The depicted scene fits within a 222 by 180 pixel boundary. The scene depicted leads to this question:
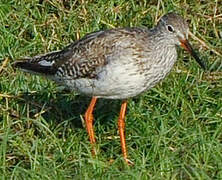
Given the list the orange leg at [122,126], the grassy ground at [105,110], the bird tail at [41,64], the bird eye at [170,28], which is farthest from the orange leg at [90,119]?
the bird eye at [170,28]

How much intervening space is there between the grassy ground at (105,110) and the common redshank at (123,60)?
10.6 inches

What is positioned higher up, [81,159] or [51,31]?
[51,31]

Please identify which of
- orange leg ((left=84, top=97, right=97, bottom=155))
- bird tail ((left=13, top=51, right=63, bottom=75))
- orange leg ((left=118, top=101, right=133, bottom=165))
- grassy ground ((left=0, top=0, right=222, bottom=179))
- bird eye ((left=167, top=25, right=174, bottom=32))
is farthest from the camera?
bird tail ((left=13, top=51, right=63, bottom=75))

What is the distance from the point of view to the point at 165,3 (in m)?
9.55

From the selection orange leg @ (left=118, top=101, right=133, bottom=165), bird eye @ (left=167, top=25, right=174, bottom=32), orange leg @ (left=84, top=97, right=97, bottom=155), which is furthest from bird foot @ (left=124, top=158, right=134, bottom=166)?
bird eye @ (left=167, top=25, right=174, bottom=32)

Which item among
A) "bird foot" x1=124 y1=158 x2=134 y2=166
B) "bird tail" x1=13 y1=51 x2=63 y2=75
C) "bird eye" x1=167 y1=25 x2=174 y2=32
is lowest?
"bird foot" x1=124 y1=158 x2=134 y2=166

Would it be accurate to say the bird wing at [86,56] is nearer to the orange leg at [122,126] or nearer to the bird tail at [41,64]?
the bird tail at [41,64]

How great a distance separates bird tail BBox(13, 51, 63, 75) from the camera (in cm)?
789

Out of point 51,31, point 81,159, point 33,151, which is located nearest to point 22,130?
point 33,151

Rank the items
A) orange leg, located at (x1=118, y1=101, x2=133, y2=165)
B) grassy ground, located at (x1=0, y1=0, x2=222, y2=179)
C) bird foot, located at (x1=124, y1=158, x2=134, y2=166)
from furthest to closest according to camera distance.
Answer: orange leg, located at (x1=118, y1=101, x2=133, y2=165) → bird foot, located at (x1=124, y1=158, x2=134, y2=166) → grassy ground, located at (x1=0, y1=0, x2=222, y2=179)

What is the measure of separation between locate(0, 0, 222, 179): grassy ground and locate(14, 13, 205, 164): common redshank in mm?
270

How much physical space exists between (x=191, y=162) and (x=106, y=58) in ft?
4.01

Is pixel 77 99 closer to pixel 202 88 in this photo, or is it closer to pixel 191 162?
pixel 202 88

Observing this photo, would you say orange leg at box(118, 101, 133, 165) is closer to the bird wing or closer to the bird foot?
the bird foot
